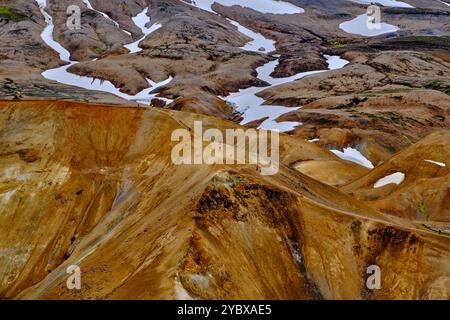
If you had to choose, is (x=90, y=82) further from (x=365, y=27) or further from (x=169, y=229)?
(x=365, y=27)

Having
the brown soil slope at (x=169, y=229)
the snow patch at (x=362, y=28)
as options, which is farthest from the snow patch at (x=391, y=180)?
the snow patch at (x=362, y=28)

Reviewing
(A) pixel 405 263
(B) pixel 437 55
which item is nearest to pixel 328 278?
(A) pixel 405 263

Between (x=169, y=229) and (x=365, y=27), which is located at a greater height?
(x=169, y=229)

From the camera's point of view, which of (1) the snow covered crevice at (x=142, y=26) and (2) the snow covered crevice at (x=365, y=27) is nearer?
(1) the snow covered crevice at (x=142, y=26)

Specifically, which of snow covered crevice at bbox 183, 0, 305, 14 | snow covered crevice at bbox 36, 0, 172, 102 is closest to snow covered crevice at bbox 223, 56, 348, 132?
snow covered crevice at bbox 36, 0, 172, 102

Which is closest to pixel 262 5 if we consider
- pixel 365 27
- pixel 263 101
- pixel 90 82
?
pixel 365 27

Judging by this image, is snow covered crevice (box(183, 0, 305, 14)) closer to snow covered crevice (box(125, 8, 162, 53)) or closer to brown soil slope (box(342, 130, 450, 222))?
snow covered crevice (box(125, 8, 162, 53))

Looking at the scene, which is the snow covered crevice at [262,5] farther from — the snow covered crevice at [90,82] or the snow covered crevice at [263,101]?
the snow covered crevice at [90,82]

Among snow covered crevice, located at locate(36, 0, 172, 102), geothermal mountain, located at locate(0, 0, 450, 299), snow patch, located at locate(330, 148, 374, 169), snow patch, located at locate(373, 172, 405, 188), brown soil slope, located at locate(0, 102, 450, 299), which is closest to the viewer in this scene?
brown soil slope, located at locate(0, 102, 450, 299)
